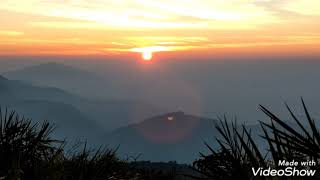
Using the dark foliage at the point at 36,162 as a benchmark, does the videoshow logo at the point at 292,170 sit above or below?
below

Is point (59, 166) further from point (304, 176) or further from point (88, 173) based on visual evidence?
point (304, 176)

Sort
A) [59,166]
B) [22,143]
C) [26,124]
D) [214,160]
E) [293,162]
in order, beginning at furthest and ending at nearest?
[26,124] < [22,143] < [59,166] < [214,160] < [293,162]

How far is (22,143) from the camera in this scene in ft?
32.0

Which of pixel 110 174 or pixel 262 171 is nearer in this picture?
pixel 262 171

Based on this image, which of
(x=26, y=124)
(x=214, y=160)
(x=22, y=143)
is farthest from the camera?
(x=26, y=124)

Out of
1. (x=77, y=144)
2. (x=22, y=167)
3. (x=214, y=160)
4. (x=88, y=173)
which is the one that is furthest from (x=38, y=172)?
(x=214, y=160)

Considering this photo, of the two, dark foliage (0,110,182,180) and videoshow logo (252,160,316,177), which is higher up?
dark foliage (0,110,182,180)

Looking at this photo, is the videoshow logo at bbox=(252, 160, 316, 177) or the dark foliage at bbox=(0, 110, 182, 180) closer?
the videoshow logo at bbox=(252, 160, 316, 177)

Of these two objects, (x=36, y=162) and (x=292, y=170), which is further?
(x=36, y=162)

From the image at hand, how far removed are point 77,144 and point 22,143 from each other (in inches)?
47.4

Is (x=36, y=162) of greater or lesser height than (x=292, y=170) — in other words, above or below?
above

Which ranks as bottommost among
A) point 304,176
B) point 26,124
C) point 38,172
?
point 304,176

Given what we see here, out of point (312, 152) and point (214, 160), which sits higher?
point (214, 160)

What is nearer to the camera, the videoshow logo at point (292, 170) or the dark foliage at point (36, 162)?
the videoshow logo at point (292, 170)
